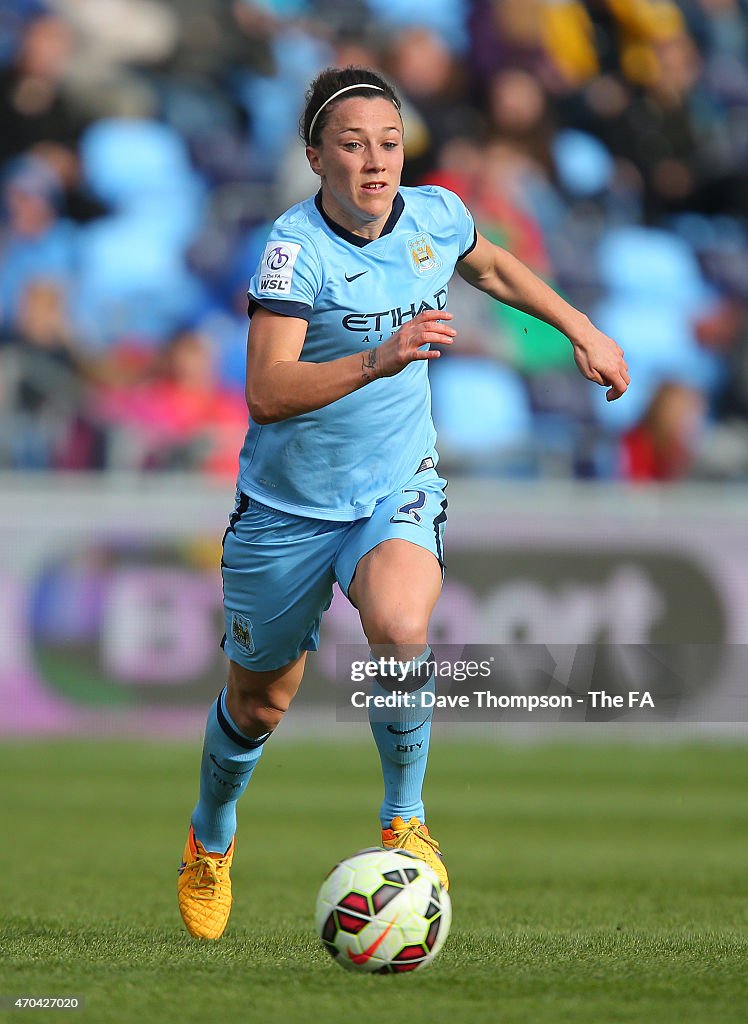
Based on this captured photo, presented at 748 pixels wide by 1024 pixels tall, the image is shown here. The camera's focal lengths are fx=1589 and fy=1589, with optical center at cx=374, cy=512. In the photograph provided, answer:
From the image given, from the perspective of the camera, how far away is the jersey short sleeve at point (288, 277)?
4418 mm

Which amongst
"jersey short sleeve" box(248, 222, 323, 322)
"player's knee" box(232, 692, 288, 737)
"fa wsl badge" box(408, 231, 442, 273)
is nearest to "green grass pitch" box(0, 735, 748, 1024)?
"player's knee" box(232, 692, 288, 737)

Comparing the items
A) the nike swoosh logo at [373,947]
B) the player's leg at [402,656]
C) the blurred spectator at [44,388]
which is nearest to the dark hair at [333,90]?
the player's leg at [402,656]

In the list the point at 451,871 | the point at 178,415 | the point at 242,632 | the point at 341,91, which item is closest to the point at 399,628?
the point at 242,632

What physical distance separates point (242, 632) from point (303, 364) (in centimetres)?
102

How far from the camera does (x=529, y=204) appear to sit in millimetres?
14047

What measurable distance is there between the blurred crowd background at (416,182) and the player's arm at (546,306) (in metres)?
6.67

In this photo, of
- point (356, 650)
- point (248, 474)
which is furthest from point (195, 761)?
point (248, 474)

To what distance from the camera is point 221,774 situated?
5125 millimetres

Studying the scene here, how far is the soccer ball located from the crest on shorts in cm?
112

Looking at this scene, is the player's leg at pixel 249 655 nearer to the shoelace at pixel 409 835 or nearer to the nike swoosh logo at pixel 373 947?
the shoelace at pixel 409 835

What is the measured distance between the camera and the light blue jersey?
15.0 feet

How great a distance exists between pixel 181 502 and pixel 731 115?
752 cm

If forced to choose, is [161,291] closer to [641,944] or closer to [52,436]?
[52,436]

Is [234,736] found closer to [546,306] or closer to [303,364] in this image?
[303,364]
